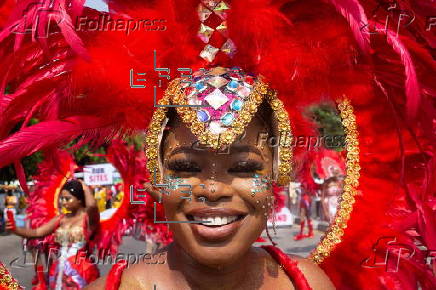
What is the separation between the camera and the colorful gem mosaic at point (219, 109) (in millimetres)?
1703

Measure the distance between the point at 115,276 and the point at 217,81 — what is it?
2.78 ft

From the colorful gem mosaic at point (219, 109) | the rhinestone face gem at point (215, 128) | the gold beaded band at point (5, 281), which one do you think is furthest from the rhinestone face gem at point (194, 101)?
the gold beaded band at point (5, 281)

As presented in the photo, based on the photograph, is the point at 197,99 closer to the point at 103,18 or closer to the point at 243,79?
the point at 243,79

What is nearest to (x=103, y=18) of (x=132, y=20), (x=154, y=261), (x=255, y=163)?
(x=132, y=20)

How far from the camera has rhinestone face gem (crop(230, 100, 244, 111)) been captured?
1740 mm

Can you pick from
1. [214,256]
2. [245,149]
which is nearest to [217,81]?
[245,149]

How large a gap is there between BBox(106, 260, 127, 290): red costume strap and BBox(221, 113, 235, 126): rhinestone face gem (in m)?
0.72

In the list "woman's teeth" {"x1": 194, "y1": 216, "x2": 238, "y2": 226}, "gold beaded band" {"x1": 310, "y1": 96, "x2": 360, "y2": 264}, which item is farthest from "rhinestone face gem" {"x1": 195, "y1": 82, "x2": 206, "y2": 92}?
"gold beaded band" {"x1": 310, "y1": 96, "x2": 360, "y2": 264}

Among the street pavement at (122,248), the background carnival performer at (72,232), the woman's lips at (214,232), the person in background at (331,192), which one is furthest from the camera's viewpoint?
the person in background at (331,192)

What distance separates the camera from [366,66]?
2035 millimetres

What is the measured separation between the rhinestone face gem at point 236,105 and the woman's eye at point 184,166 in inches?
9.6

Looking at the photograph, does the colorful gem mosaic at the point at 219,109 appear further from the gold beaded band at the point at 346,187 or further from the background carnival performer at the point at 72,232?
the background carnival performer at the point at 72,232

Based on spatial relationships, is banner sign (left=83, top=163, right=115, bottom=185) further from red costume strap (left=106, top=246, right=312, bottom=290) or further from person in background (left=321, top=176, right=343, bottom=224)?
red costume strap (left=106, top=246, right=312, bottom=290)

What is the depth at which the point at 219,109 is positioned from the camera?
1732 mm
